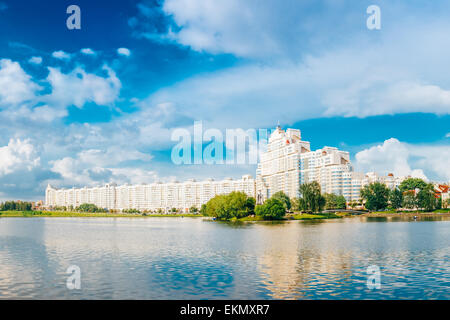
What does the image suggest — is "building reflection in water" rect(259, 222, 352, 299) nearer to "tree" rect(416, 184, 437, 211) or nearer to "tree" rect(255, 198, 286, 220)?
"tree" rect(255, 198, 286, 220)

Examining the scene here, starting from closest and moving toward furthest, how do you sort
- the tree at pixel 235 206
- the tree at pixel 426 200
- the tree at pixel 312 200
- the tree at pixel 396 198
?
1. the tree at pixel 235 206
2. the tree at pixel 312 200
3. the tree at pixel 426 200
4. the tree at pixel 396 198

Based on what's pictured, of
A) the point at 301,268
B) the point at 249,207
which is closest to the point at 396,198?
the point at 249,207

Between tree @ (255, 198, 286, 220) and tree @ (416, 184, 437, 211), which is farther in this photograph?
tree @ (416, 184, 437, 211)

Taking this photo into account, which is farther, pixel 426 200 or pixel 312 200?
pixel 426 200

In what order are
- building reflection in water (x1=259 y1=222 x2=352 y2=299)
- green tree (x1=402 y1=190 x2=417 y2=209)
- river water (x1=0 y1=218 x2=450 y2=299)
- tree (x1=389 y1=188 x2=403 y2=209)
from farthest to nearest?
tree (x1=389 y1=188 x2=403 y2=209), green tree (x1=402 y1=190 x2=417 y2=209), building reflection in water (x1=259 y1=222 x2=352 y2=299), river water (x1=0 y1=218 x2=450 y2=299)

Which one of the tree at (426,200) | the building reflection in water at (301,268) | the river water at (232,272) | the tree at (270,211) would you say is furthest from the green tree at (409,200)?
the building reflection in water at (301,268)

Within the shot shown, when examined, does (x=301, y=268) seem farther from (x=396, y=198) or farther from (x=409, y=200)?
(x=409, y=200)

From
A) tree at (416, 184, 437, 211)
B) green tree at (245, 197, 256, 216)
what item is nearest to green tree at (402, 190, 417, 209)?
tree at (416, 184, 437, 211)

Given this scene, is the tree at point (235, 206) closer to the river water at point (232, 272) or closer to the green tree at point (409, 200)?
the river water at point (232, 272)

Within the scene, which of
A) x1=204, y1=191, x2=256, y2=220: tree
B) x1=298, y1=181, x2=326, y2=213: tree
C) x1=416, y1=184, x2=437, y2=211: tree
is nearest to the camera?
x1=204, y1=191, x2=256, y2=220: tree

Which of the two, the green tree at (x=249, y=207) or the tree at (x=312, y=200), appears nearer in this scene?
the green tree at (x=249, y=207)

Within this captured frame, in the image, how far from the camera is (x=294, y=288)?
26.4 m

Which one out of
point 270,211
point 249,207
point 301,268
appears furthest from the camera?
point 249,207
